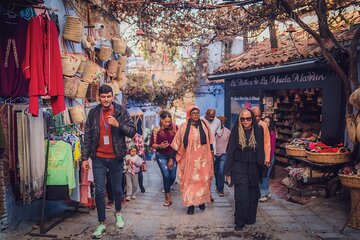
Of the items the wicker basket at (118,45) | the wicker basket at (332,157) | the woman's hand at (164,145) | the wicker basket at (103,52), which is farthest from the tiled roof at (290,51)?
the wicker basket at (103,52)

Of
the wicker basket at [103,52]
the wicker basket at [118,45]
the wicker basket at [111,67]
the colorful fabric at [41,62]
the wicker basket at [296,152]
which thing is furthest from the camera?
the wicker basket at [118,45]

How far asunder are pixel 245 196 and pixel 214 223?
702 mm

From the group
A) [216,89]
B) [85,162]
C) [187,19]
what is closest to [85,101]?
[187,19]

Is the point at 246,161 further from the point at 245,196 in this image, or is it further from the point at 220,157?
Result: the point at 220,157

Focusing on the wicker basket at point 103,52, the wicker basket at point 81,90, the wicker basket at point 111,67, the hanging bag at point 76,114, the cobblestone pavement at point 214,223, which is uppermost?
the wicker basket at point 103,52

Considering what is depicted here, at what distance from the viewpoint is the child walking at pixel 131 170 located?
24.1ft

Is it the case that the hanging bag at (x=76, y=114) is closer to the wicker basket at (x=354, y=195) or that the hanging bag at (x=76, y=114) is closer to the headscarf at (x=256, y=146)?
the headscarf at (x=256, y=146)

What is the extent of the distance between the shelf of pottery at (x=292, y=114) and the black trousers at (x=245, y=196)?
17.6 feet

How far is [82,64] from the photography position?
6949mm

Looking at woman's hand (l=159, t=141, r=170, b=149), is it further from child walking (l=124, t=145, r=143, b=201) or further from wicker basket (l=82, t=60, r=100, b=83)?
wicker basket (l=82, t=60, r=100, b=83)

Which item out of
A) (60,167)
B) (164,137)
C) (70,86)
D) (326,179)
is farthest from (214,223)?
(70,86)

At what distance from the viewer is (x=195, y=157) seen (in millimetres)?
6438

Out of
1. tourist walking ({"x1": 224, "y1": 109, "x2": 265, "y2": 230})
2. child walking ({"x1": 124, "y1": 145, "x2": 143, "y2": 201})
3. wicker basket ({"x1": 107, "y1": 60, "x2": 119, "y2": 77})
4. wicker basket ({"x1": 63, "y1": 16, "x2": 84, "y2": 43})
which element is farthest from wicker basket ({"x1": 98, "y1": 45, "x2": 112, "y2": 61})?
tourist walking ({"x1": 224, "y1": 109, "x2": 265, "y2": 230})

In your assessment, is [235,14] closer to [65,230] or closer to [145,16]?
[145,16]
